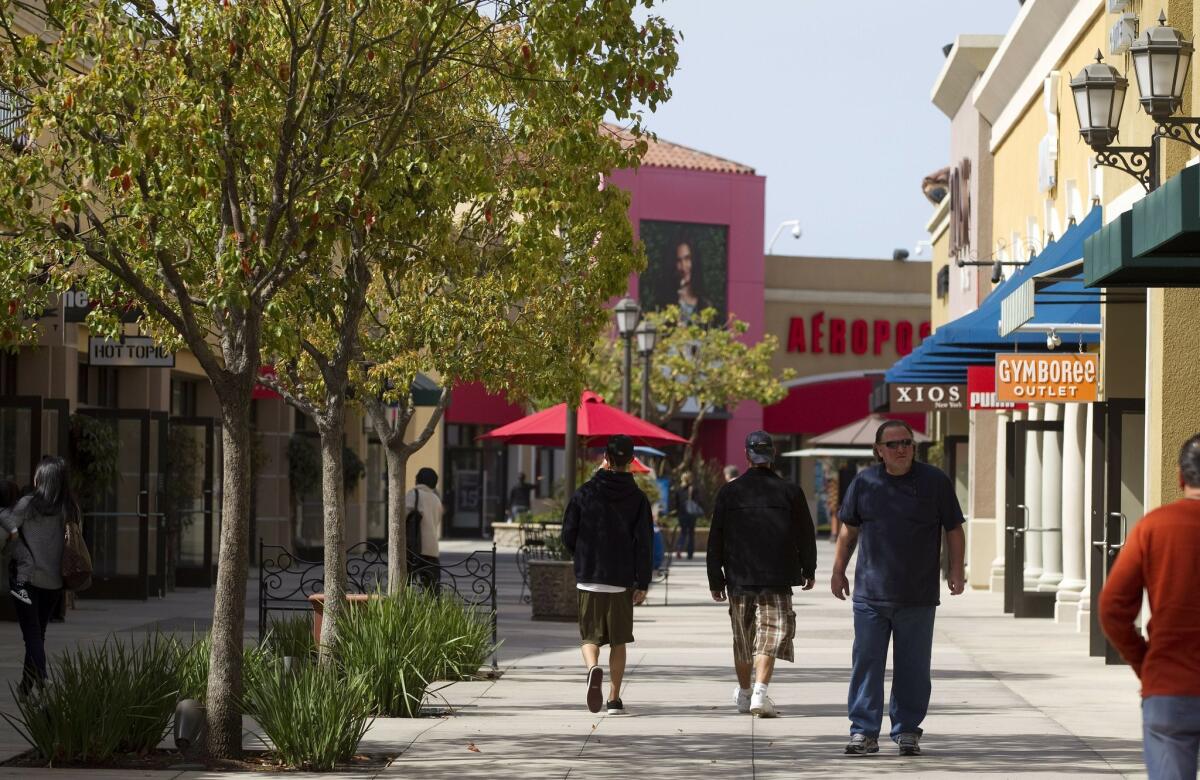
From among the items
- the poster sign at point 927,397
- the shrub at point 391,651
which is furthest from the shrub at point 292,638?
the poster sign at point 927,397

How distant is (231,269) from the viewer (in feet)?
35.5

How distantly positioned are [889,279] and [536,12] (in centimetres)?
5766

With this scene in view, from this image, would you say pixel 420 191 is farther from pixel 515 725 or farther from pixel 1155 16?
pixel 1155 16

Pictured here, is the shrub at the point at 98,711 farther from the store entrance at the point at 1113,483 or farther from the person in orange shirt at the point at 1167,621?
the store entrance at the point at 1113,483

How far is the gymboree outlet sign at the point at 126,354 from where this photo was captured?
24.2m

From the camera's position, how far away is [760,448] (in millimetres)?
13695

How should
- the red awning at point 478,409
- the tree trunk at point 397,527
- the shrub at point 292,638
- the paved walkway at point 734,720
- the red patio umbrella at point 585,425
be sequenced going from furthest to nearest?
1. the red awning at point 478,409
2. the red patio umbrella at point 585,425
3. the tree trunk at point 397,527
4. the shrub at point 292,638
5. the paved walkway at point 734,720

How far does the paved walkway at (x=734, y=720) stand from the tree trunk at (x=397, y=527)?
1.35 metres

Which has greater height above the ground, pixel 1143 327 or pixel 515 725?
pixel 1143 327

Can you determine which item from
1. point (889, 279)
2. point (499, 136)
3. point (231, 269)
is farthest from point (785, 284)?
point (231, 269)

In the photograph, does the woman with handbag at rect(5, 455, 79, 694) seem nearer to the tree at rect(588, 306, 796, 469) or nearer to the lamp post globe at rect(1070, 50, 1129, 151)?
the lamp post globe at rect(1070, 50, 1129, 151)

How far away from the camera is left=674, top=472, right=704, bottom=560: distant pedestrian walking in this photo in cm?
4453

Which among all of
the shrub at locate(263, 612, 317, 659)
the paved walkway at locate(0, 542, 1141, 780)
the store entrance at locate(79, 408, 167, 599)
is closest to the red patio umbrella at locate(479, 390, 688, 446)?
the paved walkway at locate(0, 542, 1141, 780)

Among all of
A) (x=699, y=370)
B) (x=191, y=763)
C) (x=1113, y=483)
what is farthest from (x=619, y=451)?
(x=699, y=370)
